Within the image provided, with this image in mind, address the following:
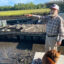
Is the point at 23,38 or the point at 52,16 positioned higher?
the point at 52,16

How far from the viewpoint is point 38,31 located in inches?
642

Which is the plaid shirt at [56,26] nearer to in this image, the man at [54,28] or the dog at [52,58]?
the man at [54,28]

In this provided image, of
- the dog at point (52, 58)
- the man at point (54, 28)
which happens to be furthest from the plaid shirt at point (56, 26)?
the dog at point (52, 58)

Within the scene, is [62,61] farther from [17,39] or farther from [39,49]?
[17,39]

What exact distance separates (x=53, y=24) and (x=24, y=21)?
23.6 meters

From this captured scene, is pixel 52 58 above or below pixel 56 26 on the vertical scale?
below

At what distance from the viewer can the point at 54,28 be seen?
5.40m

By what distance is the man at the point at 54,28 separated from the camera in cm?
515

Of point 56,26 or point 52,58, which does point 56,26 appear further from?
point 52,58

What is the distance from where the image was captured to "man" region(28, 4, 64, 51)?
5152mm

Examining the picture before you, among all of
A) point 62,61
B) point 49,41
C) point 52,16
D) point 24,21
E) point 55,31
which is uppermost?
point 52,16

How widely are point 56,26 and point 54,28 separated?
3.9 inches

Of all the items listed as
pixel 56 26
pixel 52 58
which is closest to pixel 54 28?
pixel 56 26

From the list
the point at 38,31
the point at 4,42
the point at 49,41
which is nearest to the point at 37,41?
the point at 38,31
